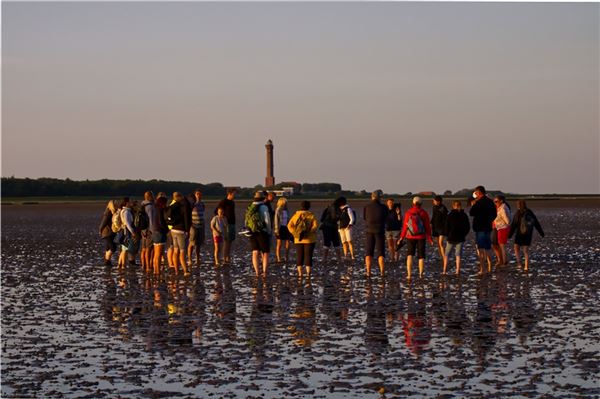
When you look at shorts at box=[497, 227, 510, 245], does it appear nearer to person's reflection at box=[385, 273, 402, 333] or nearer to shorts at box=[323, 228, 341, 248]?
person's reflection at box=[385, 273, 402, 333]

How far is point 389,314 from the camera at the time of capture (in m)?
15.9

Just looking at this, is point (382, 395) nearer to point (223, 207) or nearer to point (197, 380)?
point (197, 380)

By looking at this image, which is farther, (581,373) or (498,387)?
(581,373)

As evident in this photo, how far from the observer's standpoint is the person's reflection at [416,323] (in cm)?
1287

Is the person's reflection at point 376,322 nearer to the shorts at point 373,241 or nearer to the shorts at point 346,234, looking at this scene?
the shorts at point 373,241

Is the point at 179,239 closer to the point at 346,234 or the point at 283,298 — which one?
the point at 346,234

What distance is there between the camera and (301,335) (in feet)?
44.9

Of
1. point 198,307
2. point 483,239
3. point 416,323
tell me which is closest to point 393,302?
point 416,323

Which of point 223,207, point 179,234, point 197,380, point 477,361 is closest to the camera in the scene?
point 197,380

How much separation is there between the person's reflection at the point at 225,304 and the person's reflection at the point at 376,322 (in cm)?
183

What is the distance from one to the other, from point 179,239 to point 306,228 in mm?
3085

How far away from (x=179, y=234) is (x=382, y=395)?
1440 cm

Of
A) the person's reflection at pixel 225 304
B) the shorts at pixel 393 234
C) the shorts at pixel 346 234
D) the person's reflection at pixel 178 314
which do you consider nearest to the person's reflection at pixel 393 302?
the person's reflection at pixel 225 304

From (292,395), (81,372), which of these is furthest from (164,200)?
(292,395)
